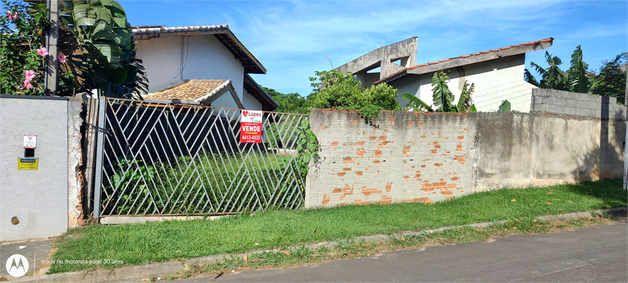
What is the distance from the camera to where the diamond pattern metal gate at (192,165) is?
6.29m

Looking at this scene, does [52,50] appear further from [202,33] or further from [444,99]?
[444,99]

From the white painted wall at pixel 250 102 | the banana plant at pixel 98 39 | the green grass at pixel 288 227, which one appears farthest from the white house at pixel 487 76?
the banana plant at pixel 98 39

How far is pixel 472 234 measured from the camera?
6559mm

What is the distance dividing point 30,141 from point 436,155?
719cm

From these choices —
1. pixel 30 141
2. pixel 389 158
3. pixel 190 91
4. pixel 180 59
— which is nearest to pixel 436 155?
pixel 389 158

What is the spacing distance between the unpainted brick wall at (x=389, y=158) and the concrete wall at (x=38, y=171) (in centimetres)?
393

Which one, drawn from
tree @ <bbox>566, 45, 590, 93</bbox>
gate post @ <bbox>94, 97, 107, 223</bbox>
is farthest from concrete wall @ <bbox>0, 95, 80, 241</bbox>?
tree @ <bbox>566, 45, 590, 93</bbox>

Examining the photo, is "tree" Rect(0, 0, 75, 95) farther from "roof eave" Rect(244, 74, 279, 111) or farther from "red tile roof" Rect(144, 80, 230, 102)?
"roof eave" Rect(244, 74, 279, 111)

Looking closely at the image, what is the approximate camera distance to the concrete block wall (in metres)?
9.70

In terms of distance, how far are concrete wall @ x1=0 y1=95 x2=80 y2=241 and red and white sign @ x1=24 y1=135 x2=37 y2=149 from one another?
0.06m

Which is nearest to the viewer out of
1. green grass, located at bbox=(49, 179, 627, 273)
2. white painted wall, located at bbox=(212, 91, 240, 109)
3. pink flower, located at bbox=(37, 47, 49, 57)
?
green grass, located at bbox=(49, 179, 627, 273)

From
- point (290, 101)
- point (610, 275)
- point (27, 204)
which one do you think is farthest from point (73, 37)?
point (290, 101)

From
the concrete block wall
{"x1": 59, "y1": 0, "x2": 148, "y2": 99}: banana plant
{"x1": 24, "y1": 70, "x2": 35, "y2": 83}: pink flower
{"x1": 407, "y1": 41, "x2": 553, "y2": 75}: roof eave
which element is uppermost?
{"x1": 407, "y1": 41, "x2": 553, "y2": 75}: roof eave

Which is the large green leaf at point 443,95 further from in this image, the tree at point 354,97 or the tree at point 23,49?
the tree at point 23,49
